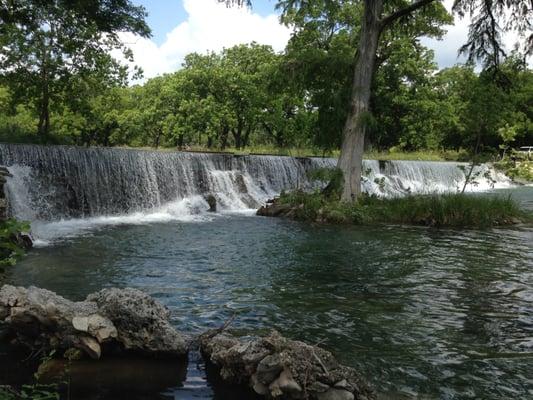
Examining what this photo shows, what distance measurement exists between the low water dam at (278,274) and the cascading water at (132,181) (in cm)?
5

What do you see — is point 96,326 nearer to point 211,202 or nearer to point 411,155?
point 211,202

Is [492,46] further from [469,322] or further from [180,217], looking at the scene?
[469,322]

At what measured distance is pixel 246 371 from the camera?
412 centimetres

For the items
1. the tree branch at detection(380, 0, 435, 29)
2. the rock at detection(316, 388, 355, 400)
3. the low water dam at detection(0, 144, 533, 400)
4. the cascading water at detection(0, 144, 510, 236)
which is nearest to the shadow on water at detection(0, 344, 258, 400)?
the low water dam at detection(0, 144, 533, 400)

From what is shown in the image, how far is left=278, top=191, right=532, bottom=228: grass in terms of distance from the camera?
14789 mm

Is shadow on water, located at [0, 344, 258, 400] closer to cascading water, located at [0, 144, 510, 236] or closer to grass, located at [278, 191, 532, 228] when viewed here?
cascading water, located at [0, 144, 510, 236]

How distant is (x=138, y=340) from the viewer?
15.2 feet

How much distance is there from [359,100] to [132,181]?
8181mm

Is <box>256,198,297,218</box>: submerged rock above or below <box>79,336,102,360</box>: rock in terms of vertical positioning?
below

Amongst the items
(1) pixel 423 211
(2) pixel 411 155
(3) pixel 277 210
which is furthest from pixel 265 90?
(2) pixel 411 155

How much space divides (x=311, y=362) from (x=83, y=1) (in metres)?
5.13

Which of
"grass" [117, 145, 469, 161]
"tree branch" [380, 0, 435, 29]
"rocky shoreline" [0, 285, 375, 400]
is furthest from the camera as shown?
"grass" [117, 145, 469, 161]

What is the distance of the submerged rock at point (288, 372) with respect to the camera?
3686 millimetres

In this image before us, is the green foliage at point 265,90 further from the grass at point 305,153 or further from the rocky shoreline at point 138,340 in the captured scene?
the rocky shoreline at point 138,340
